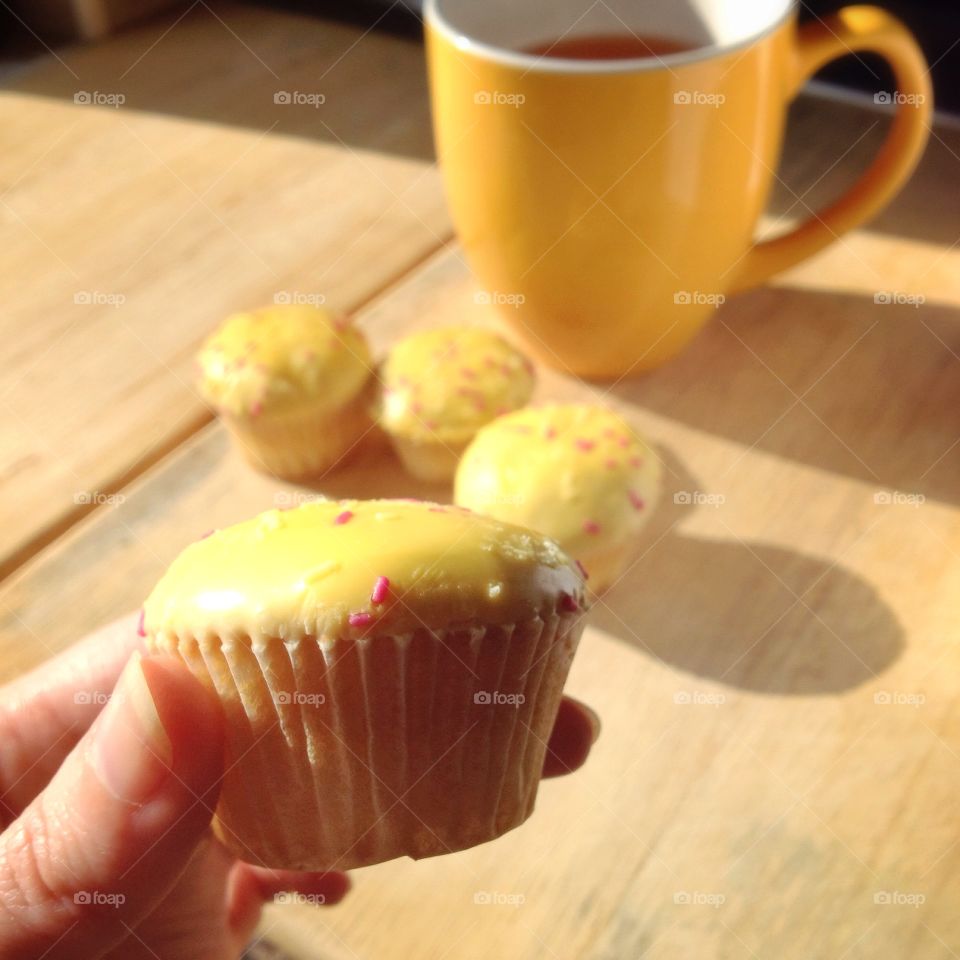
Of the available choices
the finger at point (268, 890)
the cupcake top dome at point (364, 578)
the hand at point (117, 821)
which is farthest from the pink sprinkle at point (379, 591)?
the finger at point (268, 890)

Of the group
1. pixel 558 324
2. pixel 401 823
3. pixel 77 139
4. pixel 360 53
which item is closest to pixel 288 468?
pixel 558 324

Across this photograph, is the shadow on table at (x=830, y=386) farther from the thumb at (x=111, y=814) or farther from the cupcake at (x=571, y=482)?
the thumb at (x=111, y=814)

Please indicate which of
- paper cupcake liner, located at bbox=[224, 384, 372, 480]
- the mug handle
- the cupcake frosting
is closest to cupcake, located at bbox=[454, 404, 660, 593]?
the cupcake frosting

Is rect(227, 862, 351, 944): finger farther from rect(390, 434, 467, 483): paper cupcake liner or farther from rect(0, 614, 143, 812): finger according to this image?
rect(390, 434, 467, 483): paper cupcake liner

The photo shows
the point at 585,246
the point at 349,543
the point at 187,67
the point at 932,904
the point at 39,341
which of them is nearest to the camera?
the point at 349,543

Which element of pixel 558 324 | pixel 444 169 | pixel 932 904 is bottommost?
pixel 932 904

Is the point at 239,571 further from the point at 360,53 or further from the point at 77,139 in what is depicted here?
the point at 360,53
